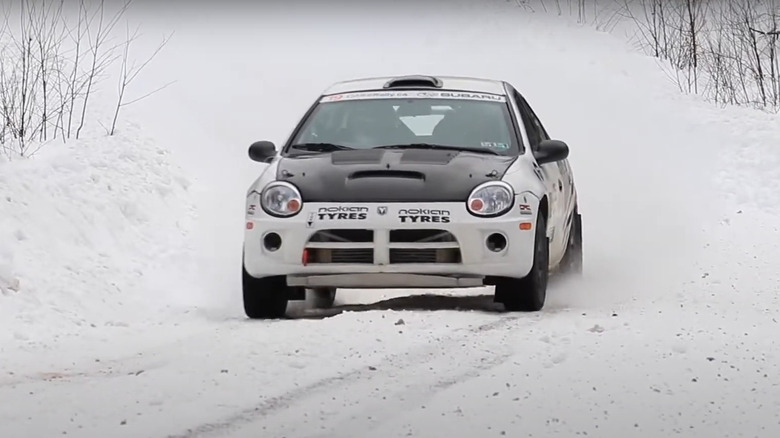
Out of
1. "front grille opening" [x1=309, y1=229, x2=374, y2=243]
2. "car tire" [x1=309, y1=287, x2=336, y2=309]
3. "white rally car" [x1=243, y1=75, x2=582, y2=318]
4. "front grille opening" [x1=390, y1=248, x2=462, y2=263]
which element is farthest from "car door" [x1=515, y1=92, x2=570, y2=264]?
"car tire" [x1=309, y1=287, x2=336, y2=309]

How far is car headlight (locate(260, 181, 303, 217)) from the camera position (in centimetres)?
804

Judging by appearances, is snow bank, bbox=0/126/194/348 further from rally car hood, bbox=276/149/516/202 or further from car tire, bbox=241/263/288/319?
rally car hood, bbox=276/149/516/202

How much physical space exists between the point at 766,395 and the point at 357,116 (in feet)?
13.9

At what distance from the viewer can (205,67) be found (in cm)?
1939

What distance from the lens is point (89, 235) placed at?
1095 cm

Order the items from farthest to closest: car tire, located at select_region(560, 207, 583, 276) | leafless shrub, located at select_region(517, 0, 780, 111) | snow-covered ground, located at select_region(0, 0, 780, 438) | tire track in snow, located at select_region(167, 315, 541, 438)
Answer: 1. leafless shrub, located at select_region(517, 0, 780, 111)
2. car tire, located at select_region(560, 207, 583, 276)
3. snow-covered ground, located at select_region(0, 0, 780, 438)
4. tire track in snow, located at select_region(167, 315, 541, 438)

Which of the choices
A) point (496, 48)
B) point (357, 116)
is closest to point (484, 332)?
point (357, 116)

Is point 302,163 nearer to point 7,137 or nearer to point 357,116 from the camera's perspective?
point 357,116

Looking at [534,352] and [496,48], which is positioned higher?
[496,48]

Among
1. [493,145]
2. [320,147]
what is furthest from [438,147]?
[320,147]

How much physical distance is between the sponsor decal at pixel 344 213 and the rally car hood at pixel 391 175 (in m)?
0.06

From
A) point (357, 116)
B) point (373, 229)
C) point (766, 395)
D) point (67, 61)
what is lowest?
point (766, 395)

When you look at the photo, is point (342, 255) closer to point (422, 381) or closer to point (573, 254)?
point (422, 381)

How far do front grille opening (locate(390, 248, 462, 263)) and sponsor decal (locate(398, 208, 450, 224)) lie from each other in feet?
0.58
